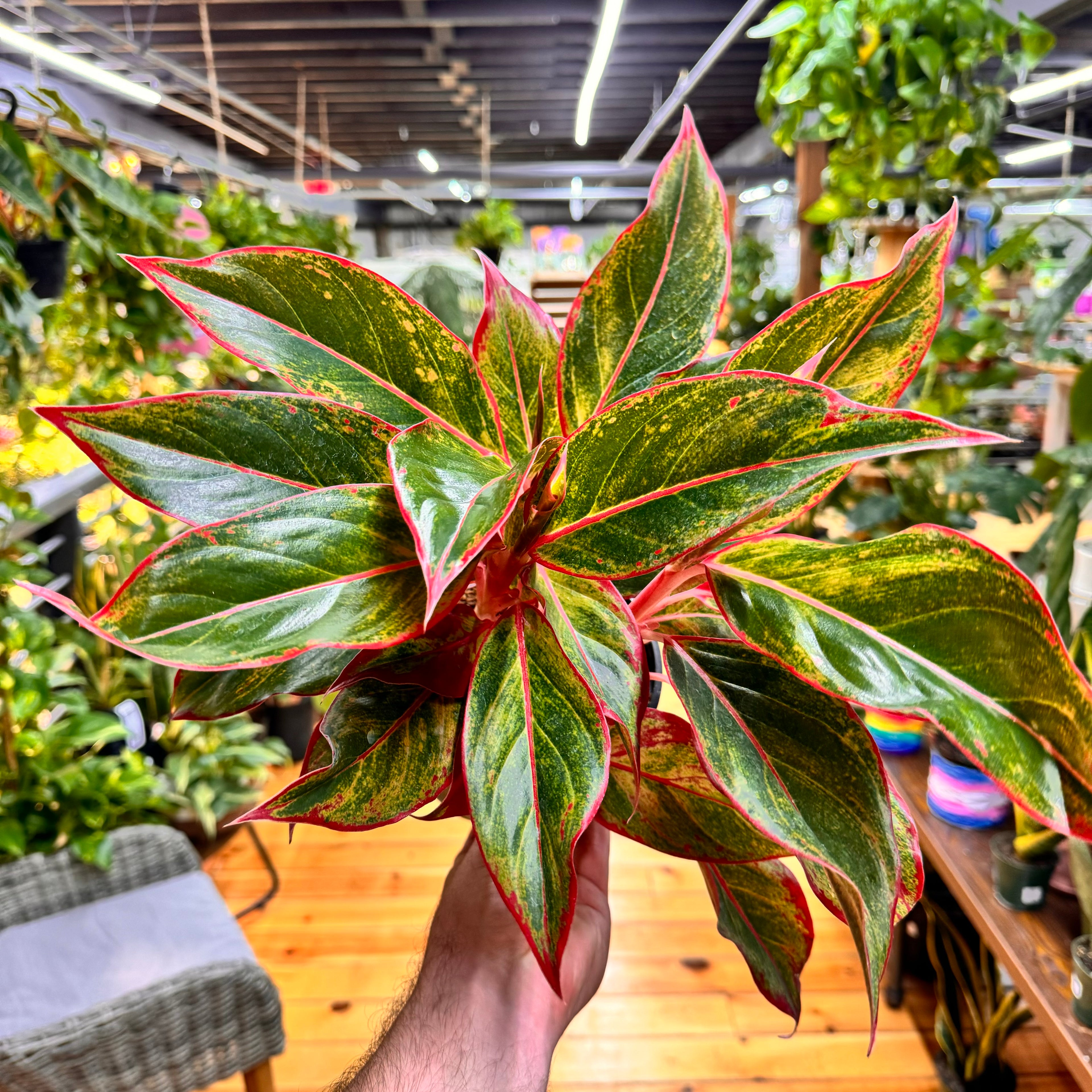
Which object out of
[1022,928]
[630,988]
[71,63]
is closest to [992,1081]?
[1022,928]

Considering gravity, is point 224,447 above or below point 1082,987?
above

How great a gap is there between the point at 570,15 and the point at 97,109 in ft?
19.1

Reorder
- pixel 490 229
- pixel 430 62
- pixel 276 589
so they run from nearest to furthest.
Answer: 1. pixel 276 589
2. pixel 430 62
3. pixel 490 229

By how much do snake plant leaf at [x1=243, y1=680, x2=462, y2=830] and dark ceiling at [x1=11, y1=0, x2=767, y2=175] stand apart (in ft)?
17.2

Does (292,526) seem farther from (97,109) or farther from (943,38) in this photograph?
(97,109)

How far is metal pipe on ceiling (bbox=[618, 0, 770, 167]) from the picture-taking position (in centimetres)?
438

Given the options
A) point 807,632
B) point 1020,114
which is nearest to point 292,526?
point 807,632

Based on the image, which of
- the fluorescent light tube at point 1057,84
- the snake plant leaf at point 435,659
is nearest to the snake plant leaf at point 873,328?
the snake plant leaf at point 435,659

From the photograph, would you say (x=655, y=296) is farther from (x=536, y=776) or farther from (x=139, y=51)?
(x=139, y=51)

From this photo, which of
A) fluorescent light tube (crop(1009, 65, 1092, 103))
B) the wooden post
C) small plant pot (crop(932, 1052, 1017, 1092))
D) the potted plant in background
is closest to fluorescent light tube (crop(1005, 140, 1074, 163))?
fluorescent light tube (crop(1009, 65, 1092, 103))

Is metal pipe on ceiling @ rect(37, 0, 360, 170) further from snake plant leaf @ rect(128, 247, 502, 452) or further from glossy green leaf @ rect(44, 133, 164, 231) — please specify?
snake plant leaf @ rect(128, 247, 502, 452)

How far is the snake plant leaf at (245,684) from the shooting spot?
0.48 meters

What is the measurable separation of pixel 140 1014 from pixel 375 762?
4.61 feet

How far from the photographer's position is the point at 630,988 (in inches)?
96.1
